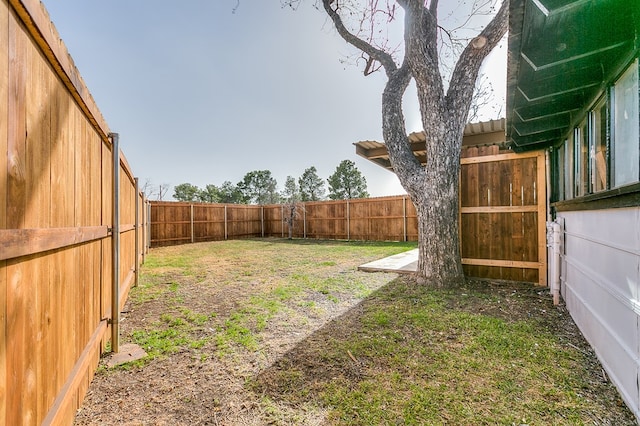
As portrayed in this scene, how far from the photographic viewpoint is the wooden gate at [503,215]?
13.4 feet

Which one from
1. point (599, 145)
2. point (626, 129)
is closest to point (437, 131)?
point (599, 145)

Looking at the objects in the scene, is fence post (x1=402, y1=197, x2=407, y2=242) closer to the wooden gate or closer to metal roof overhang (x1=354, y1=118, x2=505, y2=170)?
metal roof overhang (x1=354, y1=118, x2=505, y2=170)

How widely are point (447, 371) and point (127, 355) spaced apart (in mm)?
2436

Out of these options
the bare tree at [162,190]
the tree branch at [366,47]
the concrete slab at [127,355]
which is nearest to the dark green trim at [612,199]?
the concrete slab at [127,355]

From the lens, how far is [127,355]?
231 cm

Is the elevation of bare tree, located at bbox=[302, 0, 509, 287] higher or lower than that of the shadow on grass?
higher

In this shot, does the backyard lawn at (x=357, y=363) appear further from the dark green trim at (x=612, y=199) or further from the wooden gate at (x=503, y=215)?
the dark green trim at (x=612, y=199)

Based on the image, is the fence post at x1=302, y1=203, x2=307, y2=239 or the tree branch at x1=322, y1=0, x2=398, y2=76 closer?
the tree branch at x1=322, y1=0, x2=398, y2=76

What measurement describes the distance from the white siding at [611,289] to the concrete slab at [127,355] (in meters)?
3.19

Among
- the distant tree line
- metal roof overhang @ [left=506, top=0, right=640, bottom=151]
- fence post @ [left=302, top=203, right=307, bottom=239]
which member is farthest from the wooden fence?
the distant tree line

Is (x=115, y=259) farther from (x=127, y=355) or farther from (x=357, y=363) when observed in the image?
(x=357, y=363)

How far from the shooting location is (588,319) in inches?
95.0

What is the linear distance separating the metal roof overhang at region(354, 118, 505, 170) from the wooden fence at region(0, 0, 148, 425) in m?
4.95

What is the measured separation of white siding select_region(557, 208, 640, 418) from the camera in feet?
5.22
